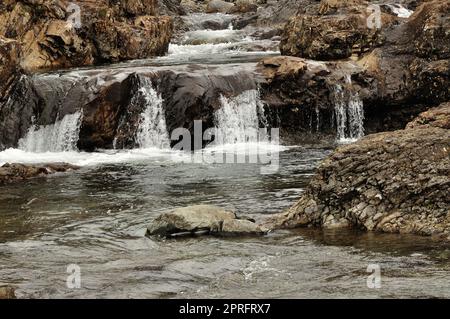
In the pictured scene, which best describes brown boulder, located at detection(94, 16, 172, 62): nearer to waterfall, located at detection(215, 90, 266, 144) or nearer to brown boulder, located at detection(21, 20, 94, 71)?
brown boulder, located at detection(21, 20, 94, 71)

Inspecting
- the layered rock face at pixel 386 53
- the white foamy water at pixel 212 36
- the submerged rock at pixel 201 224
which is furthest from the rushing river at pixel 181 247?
the white foamy water at pixel 212 36

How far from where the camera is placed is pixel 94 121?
21828mm

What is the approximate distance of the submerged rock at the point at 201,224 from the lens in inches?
444

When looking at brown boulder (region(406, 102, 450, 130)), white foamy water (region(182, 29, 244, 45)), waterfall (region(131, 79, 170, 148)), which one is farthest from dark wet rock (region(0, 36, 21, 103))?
white foamy water (region(182, 29, 244, 45))

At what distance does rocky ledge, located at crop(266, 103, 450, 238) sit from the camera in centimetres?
1045

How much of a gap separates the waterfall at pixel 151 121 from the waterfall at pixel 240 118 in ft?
5.99

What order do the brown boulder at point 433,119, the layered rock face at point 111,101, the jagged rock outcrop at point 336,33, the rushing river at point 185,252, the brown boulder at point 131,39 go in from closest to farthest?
the rushing river at point 185,252 → the brown boulder at point 433,119 → the layered rock face at point 111,101 → the jagged rock outcrop at point 336,33 → the brown boulder at point 131,39

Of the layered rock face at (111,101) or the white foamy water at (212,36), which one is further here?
the white foamy water at (212,36)

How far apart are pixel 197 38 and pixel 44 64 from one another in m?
12.9

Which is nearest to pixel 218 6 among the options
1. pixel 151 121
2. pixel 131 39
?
pixel 131 39

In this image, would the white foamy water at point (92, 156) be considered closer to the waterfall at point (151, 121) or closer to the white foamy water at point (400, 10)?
the waterfall at point (151, 121)

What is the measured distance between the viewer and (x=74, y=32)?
100 feet

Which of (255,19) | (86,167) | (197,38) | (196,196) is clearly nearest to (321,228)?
(196,196)
